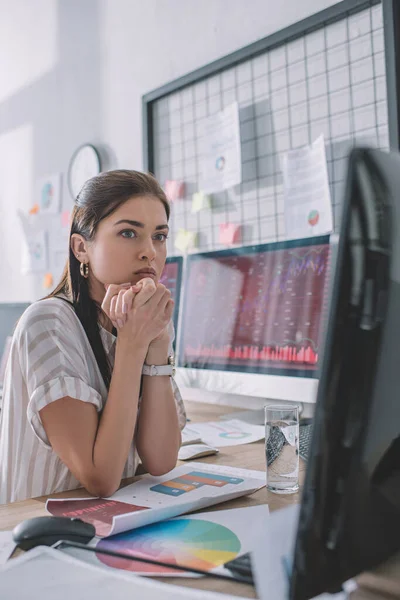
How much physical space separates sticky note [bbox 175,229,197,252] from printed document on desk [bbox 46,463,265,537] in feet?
3.34

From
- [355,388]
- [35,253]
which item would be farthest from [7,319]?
[355,388]

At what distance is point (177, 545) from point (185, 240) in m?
1.34

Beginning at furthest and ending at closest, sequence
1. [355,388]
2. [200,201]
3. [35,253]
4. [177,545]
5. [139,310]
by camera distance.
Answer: [35,253]
[200,201]
[139,310]
[177,545]
[355,388]

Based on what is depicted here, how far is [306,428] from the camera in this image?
112cm

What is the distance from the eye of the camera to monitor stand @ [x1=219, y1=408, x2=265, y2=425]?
1359 mm

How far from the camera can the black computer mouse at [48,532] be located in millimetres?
566

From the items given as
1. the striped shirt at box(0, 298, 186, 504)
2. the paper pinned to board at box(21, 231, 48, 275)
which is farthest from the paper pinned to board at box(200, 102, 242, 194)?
the paper pinned to board at box(21, 231, 48, 275)

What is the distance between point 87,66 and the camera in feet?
7.61

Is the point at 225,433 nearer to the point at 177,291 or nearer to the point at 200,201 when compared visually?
the point at 177,291

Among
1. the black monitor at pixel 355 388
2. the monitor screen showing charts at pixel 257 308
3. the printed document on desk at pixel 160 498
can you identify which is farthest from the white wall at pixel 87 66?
the black monitor at pixel 355 388

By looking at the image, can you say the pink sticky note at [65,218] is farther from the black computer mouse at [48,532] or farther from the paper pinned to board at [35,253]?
the black computer mouse at [48,532]

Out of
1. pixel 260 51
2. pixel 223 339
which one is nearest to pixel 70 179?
pixel 260 51

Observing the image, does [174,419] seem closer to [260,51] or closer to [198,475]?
[198,475]

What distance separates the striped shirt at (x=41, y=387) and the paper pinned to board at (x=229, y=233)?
0.73 m
